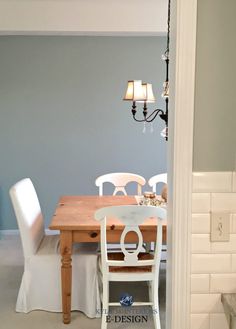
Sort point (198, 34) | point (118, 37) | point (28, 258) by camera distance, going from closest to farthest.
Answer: point (198, 34)
point (28, 258)
point (118, 37)

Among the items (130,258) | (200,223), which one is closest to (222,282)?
(200,223)

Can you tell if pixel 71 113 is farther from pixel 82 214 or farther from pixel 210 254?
pixel 210 254

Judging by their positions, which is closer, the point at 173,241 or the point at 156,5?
the point at 173,241

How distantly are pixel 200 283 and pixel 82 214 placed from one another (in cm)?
152

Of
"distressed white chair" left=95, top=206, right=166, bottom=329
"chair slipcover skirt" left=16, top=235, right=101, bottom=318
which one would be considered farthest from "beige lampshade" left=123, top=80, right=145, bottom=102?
"chair slipcover skirt" left=16, top=235, right=101, bottom=318

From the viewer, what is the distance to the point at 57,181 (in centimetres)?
455

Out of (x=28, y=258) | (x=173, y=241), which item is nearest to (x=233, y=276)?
(x=173, y=241)

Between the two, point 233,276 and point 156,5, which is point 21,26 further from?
point 233,276

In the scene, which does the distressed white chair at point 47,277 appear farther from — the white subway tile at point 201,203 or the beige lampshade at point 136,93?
the white subway tile at point 201,203

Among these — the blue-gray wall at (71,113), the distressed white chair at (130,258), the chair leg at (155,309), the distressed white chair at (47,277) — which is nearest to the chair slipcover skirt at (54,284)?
the distressed white chair at (47,277)

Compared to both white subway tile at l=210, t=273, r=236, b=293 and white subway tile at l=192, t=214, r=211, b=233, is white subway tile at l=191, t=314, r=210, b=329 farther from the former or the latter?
white subway tile at l=192, t=214, r=211, b=233

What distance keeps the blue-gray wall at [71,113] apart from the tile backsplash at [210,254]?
128 inches

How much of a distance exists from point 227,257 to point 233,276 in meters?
0.07

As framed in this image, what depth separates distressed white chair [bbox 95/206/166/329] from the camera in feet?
7.40
